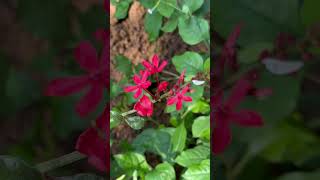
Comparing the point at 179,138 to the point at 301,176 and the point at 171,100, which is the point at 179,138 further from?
the point at 301,176

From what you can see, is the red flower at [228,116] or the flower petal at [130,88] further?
the flower petal at [130,88]

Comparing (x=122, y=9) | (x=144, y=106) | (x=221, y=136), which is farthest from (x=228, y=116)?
(x=122, y=9)

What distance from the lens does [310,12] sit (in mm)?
544

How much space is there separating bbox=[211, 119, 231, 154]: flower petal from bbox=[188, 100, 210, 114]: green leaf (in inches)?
2.5

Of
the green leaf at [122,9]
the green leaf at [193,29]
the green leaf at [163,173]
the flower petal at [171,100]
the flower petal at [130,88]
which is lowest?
the green leaf at [163,173]

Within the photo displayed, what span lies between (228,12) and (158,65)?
15cm

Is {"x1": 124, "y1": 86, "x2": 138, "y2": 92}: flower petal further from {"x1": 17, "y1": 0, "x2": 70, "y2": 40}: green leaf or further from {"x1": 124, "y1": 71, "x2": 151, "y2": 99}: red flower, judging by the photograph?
{"x1": 17, "y1": 0, "x2": 70, "y2": 40}: green leaf

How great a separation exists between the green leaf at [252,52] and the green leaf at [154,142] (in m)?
0.20

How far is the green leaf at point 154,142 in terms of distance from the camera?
0.71 metres

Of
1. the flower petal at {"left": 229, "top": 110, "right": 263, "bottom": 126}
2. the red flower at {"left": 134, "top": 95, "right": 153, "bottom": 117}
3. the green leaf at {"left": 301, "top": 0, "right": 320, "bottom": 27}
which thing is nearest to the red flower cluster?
the red flower at {"left": 134, "top": 95, "right": 153, "bottom": 117}

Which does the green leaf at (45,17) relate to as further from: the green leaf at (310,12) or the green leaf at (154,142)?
the green leaf at (310,12)

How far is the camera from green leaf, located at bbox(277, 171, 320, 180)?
0.54 metres

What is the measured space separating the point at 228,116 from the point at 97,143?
191mm

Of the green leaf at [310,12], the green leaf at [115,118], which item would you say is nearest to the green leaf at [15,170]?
the green leaf at [115,118]
